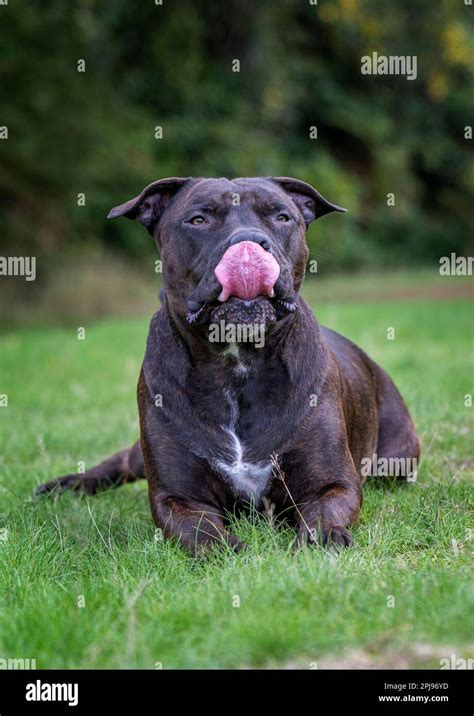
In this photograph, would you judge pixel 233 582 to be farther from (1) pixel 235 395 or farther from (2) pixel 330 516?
(1) pixel 235 395

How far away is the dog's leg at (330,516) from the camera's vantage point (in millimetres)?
4023

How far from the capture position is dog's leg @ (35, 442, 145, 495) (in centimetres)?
573

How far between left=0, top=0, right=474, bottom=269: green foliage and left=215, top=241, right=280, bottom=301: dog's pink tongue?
48.0ft

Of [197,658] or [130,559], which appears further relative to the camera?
[130,559]

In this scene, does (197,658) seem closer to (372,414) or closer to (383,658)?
(383,658)

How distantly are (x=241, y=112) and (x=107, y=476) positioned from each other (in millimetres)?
22899

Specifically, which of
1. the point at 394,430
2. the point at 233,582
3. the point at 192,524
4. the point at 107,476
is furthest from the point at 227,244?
the point at 107,476

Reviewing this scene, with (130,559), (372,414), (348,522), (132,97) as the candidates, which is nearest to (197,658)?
(130,559)

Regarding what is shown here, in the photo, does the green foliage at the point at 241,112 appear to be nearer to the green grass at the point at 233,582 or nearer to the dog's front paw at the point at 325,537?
the green grass at the point at 233,582

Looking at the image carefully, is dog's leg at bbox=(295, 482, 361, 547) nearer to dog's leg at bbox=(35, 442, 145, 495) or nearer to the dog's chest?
the dog's chest

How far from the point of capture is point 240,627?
312 centimetres

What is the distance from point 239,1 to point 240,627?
25961mm

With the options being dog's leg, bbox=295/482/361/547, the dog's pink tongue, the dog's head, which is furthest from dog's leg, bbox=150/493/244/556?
the dog's pink tongue

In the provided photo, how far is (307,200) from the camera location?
5004mm
